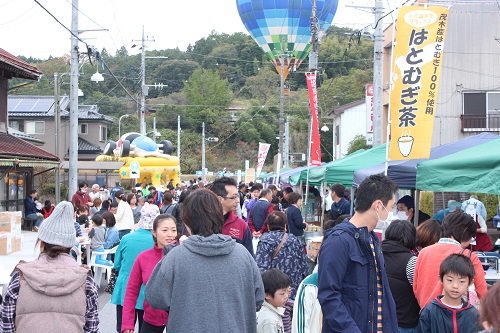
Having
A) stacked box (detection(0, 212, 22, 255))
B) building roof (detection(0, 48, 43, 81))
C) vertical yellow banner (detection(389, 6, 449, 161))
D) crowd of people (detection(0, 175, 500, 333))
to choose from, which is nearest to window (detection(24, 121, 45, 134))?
building roof (detection(0, 48, 43, 81))

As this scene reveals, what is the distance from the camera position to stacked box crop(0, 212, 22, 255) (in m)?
17.2

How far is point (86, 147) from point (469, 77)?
33.4 meters

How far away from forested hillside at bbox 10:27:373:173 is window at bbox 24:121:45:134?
1969 centimetres

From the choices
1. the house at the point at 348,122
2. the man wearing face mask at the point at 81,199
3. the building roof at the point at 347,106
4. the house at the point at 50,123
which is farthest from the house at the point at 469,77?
the house at the point at 50,123

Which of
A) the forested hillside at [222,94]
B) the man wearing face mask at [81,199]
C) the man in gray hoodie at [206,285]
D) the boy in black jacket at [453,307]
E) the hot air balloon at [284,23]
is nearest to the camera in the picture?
the man in gray hoodie at [206,285]

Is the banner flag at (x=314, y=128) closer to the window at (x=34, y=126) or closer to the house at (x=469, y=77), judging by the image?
the house at (x=469, y=77)

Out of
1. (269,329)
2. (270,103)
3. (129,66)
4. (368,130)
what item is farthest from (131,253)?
(270,103)

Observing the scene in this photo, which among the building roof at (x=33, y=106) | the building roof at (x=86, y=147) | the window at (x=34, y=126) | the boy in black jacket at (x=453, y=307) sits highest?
the building roof at (x=33, y=106)

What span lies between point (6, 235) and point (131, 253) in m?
11.9

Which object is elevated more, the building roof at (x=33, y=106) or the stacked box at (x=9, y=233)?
the building roof at (x=33, y=106)

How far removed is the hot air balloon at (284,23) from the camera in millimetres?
36438

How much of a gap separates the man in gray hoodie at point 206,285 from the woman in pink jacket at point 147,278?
5.06ft

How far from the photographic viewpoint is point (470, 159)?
835 centimetres

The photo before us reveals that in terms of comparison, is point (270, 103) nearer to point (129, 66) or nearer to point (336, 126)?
point (129, 66)
